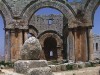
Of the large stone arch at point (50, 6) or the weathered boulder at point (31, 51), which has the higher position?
the large stone arch at point (50, 6)

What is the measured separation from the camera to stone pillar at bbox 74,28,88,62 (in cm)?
2052

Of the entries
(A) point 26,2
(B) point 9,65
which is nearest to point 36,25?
(A) point 26,2

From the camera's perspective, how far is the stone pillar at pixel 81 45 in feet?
67.3

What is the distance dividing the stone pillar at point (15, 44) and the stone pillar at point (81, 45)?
4202 millimetres

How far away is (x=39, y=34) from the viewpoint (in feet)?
107

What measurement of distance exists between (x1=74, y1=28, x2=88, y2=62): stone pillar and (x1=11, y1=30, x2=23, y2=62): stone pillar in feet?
13.8

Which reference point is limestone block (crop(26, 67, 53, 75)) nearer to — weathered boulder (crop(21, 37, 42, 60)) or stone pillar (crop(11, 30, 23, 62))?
weathered boulder (crop(21, 37, 42, 60))

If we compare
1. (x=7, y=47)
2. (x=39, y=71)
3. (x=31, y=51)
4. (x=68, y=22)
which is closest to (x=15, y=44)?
(x=7, y=47)

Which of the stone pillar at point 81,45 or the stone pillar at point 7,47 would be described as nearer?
the stone pillar at point 81,45

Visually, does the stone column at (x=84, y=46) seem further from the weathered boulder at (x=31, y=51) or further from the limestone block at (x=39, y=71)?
the limestone block at (x=39, y=71)

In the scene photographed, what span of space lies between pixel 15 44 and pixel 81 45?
4910 mm

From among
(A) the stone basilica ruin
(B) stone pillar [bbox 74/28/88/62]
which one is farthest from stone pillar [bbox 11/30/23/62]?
(B) stone pillar [bbox 74/28/88/62]

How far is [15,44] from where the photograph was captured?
20.8 m

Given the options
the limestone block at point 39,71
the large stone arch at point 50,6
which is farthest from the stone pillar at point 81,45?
the limestone block at point 39,71
